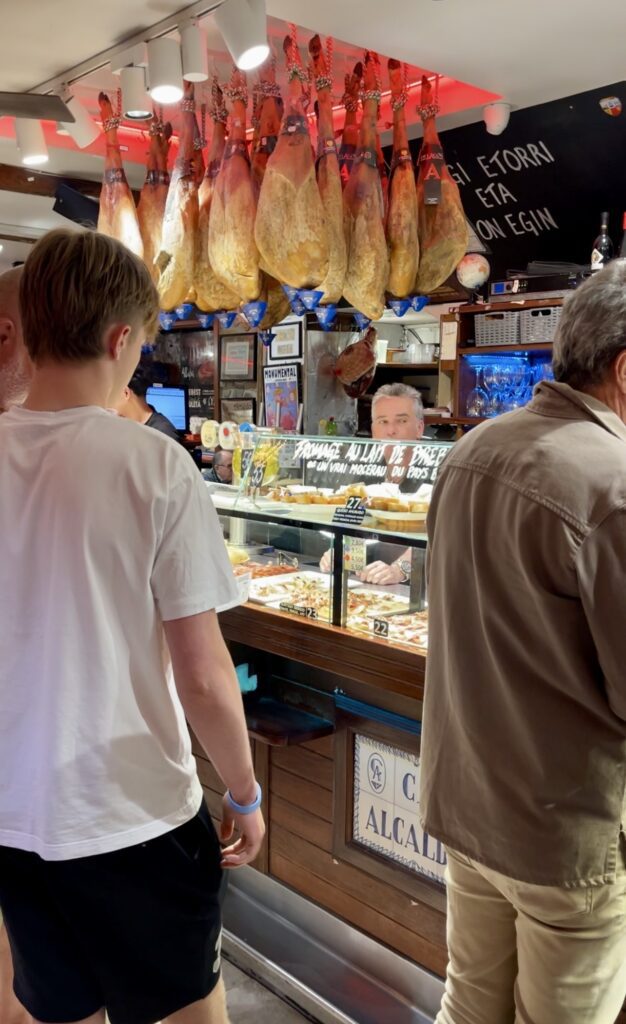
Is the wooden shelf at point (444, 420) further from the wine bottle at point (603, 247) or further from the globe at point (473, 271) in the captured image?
the wine bottle at point (603, 247)

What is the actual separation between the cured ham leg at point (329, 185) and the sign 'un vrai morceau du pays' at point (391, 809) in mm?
1402

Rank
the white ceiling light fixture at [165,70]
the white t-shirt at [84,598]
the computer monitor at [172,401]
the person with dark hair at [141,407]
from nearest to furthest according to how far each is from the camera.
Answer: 1. the white t-shirt at [84,598]
2. the white ceiling light fixture at [165,70]
3. the person with dark hair at [141,407]
4. the computer monitor at [172,401]

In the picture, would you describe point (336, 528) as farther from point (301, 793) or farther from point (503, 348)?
point (503, 348)

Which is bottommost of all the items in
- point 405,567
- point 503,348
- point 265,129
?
point 405,567

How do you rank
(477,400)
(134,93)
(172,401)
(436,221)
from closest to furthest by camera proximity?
1. (436,221)
2. (134,93)
3. (477,400)
4. (172,401)

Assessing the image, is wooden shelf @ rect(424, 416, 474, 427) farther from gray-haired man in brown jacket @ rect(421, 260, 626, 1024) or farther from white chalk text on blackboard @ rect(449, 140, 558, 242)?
gray-haired man in brown jacket @ rect(421, 260, 626, 1024)

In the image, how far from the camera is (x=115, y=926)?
1466mm

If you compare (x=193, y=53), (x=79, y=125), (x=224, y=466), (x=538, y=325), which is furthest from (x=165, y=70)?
(x=538, y=325)

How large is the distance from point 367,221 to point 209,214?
1.90 ft

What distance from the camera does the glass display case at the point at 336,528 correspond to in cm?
245

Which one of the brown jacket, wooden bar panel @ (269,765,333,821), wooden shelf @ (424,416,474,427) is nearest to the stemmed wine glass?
wooden shelf @ (424,416,474,427)

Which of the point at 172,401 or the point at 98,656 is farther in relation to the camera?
the point at 172,401

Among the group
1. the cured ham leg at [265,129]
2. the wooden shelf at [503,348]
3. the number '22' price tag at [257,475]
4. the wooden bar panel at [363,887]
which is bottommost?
the wooden bar panel at [363,887]

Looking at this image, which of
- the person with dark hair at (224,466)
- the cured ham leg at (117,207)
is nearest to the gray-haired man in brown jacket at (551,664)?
the cured ham leg at (117,207)
